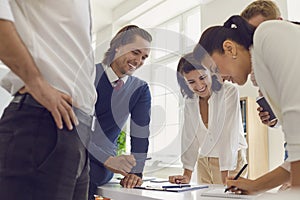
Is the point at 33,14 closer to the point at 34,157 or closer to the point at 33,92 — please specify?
the point at 33,92

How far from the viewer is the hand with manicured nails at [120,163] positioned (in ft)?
4.36

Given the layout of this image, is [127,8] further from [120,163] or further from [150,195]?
[150,195]

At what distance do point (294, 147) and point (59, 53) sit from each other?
54cm

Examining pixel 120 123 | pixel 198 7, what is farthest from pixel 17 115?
pixel 198 7

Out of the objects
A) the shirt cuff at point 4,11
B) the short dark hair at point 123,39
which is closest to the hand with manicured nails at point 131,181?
the short dark hair at point 123,39

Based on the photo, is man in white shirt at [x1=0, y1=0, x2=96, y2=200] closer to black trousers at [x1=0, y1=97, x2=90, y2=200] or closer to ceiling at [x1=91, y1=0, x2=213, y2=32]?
black trousers at [x1=0, y1=97, x2=90, y2=200]

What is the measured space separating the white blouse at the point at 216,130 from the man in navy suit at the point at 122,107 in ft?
0.73

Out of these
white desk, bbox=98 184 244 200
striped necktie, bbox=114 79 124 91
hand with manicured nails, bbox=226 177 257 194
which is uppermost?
striped necktie, bbox=114 79 124 91

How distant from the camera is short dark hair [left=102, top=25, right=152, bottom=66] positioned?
1368mm

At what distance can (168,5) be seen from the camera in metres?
3.88

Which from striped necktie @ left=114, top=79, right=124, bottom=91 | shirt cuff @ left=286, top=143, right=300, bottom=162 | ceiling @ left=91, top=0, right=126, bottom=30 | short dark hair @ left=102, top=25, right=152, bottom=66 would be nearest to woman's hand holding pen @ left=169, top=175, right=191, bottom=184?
striped necktie @ left=114, top=79, right=124, bottom=91

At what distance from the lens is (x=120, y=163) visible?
1.33 metres

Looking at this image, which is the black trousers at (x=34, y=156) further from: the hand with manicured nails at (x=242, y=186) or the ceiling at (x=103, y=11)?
the ceiling at (x=103, y=11)

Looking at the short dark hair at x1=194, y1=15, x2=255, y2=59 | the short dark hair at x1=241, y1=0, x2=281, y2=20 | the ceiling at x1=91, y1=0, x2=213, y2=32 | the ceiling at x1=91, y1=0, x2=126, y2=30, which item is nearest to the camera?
the short dark hair at x1=194, y1=15, x2=255, y2=59
